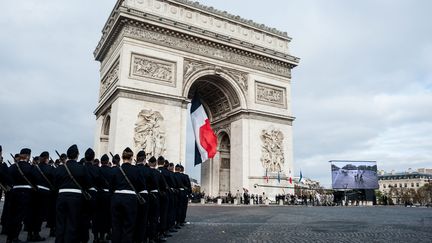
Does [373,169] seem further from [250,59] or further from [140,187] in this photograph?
[140,187]

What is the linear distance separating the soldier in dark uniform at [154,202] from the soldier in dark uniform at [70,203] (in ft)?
4.33

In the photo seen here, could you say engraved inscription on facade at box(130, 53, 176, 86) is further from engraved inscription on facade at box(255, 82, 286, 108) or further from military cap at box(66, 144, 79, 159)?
military cap at box(66, 144, 79, 159)

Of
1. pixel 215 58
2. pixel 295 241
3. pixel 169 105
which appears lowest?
pixel 295 241

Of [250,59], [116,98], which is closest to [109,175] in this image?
[116,98]

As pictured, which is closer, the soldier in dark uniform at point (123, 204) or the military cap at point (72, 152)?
the soldier in dark uniform at point (123, 204)

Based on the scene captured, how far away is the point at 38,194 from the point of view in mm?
8086

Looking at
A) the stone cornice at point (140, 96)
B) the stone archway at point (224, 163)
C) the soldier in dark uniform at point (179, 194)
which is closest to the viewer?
the soldier in dark uniform at point (179, 194)

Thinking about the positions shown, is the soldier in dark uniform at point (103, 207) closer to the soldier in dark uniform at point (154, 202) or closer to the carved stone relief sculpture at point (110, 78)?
the soldier in dark uniform at point (154, 202)

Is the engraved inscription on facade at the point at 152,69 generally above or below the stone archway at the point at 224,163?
above

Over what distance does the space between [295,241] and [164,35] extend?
20.7 m

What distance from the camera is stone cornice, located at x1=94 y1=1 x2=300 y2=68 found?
23930 millimetres

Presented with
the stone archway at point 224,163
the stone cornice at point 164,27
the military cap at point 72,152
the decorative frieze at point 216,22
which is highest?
the decorative frieze at point 216,22

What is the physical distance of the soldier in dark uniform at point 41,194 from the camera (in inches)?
311

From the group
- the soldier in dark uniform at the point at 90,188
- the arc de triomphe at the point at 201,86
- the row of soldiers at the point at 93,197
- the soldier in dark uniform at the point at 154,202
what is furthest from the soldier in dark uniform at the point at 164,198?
the arc de triomphe at the point at 201,86
